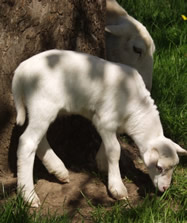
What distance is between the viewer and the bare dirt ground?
430 centimetres

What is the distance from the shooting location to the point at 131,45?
18.5ft

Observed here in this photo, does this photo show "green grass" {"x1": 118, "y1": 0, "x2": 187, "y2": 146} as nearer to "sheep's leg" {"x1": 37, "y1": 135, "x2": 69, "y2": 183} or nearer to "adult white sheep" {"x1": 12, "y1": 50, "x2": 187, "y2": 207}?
"adult white sheep" {"x1": 12, "y1": 50, "x2": 187, "y2": 207}

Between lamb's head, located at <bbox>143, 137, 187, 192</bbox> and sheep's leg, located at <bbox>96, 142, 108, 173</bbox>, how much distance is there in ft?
1.54

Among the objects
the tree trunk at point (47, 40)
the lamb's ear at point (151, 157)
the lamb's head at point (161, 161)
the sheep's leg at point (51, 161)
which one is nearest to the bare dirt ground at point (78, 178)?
the tree trunk at point (47, 40)

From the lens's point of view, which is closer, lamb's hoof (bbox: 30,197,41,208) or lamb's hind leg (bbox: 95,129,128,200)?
lamb's hoof (bbox: 30,197,41,208)

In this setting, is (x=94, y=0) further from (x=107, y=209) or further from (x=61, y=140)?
(x=107, y=209)

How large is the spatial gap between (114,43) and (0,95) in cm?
181

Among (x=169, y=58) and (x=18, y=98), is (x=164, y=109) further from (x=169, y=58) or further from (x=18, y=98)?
(x=18, y=98)

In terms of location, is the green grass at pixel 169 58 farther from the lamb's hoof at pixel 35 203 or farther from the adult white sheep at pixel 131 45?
the lamb's hoof at pixel 35 203

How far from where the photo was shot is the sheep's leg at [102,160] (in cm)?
465

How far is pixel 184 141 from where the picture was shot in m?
5.44

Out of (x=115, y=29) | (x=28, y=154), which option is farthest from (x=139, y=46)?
(x=28, y=154)

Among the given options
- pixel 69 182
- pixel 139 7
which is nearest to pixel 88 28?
pixel 69 182

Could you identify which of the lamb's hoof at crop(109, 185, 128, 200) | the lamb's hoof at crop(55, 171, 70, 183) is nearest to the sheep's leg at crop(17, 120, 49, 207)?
the lamb's hoof at crop(55, 171, 70, 183)
